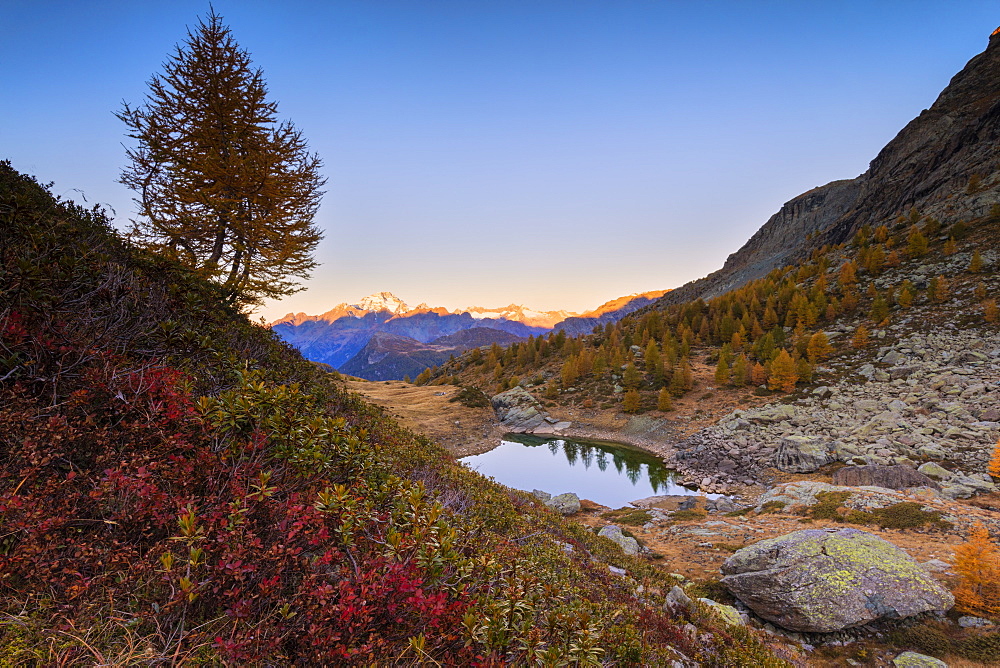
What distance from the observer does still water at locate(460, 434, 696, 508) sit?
94.2 feet

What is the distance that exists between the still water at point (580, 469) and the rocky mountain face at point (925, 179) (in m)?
65.9

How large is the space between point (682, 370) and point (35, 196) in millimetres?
51428

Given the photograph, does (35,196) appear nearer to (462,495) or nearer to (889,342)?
(462,495)

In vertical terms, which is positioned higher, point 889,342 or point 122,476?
point 122,476

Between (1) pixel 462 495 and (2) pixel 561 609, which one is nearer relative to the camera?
(2) pixel 561 609

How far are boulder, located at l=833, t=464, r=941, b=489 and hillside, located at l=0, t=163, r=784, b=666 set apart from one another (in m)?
21.8

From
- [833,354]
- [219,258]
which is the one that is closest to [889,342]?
[833,354]

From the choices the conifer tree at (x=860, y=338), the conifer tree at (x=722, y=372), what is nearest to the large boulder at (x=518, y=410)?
the conifer tree at (x=722, y=372)

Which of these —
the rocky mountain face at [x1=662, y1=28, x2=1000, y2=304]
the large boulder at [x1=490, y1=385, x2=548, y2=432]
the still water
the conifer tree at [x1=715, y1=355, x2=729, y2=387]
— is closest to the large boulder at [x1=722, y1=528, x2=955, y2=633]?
the still water

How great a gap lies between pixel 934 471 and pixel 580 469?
23.1 m

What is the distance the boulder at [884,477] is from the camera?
18.0 m

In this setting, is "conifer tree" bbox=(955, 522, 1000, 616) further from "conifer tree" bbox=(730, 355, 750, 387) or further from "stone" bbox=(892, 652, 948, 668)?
"conifer tree" bbox=(730, 355, 750, 387)

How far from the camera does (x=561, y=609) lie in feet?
12.0

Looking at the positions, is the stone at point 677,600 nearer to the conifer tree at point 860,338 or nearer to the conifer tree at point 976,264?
the conifer tree at point 860,338
